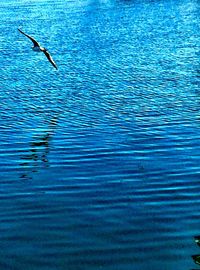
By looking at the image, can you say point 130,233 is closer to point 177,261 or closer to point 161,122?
point 177,261

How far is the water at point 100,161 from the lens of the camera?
13492mm

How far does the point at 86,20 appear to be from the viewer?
80938 millimetres

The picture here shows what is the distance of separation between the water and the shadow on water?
0.18 ft

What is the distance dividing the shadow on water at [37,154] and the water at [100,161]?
2.2 inches

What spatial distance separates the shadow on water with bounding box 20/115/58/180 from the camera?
19.5 m

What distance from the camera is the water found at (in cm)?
1349

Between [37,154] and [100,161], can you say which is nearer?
[100,161]

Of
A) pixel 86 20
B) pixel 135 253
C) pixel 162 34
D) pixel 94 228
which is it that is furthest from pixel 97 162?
pixel 86 20

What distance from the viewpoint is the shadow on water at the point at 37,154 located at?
1947 cm

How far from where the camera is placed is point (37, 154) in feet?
69.9

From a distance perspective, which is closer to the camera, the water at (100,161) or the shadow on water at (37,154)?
the water at (100,161)

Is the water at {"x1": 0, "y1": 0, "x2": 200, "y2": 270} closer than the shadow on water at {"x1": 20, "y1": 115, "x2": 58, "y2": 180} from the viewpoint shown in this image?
Yes

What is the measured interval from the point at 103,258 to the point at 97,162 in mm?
7173

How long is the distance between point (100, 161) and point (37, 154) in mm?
2900
